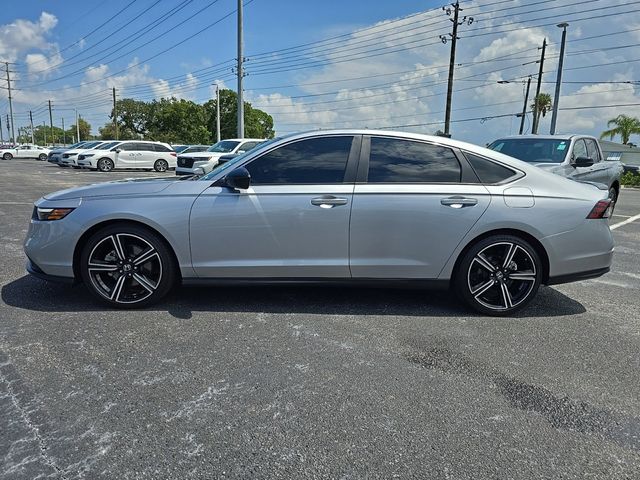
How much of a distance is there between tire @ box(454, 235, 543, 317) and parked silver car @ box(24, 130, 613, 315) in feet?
0.03

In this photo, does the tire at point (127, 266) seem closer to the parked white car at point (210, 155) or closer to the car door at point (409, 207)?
the car door at point (409, 207)

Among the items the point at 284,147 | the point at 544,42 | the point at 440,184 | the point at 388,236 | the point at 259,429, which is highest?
the point at 544,42

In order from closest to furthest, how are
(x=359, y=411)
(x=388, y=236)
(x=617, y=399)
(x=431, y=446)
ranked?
(x=431, y=446) < (x=359, y=411) < (x=617, y=399) < (x=388, y=236)

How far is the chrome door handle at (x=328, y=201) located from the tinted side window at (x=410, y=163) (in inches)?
12.7

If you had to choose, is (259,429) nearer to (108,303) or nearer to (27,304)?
(108,303)

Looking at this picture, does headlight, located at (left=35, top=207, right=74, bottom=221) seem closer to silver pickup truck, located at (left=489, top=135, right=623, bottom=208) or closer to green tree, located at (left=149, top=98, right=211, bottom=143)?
silver pickup truck, located at (left=489, top=135, right=623, bottom=208)

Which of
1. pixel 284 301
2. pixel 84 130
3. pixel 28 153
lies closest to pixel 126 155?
pixel 28 153

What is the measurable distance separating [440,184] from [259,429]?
248cm

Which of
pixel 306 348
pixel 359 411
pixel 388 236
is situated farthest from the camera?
pixel 388 236

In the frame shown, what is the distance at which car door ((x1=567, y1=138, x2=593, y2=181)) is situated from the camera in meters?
8.05

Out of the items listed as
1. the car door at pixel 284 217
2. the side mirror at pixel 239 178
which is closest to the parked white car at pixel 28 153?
the car door at pixel 284 217

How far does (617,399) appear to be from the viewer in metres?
2.77

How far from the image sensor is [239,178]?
12.1 feet

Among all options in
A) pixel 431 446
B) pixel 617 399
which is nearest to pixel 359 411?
pixel 431 446
